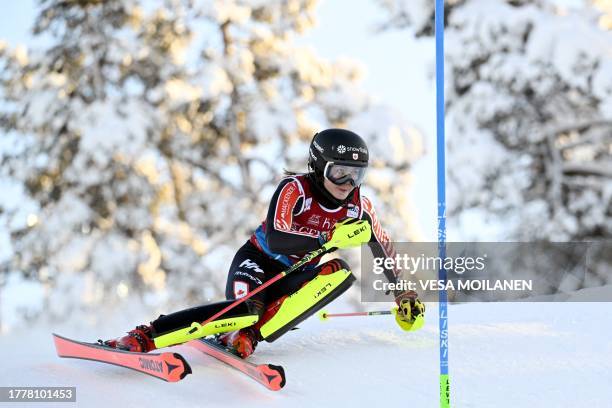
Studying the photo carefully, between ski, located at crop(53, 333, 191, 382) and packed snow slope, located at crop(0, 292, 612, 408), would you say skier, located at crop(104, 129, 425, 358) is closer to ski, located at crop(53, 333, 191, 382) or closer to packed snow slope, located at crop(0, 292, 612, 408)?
ski, located at crop(53, 333, 191, 382)

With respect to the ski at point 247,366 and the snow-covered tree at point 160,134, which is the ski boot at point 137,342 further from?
the snow-covered tree at point 160,134

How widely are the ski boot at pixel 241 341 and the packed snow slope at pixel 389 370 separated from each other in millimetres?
125

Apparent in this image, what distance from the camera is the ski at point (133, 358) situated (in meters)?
3.96

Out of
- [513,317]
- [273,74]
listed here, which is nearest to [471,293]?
[513,317]

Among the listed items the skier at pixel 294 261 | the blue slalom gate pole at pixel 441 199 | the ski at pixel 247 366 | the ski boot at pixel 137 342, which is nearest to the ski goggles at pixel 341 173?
the skier at pixel 294 261

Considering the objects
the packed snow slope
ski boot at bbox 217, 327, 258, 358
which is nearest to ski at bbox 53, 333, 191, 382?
the packed snow slope

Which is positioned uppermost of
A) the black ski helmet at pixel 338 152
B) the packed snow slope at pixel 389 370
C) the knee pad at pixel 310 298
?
the black ski helmet at pixel 338 152

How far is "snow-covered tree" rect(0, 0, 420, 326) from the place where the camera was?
13.8m

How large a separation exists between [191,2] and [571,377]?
12.5 m

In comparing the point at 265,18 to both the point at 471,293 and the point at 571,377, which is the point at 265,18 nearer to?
the point at 471,293

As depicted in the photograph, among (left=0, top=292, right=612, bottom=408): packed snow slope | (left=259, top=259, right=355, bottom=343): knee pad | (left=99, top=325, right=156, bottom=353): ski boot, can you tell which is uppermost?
(left=259, top=259, right=355, bottom=343): knee pad

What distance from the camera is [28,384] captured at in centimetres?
430

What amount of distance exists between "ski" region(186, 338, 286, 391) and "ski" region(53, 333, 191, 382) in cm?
39

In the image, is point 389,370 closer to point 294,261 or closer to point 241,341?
point 241,341
